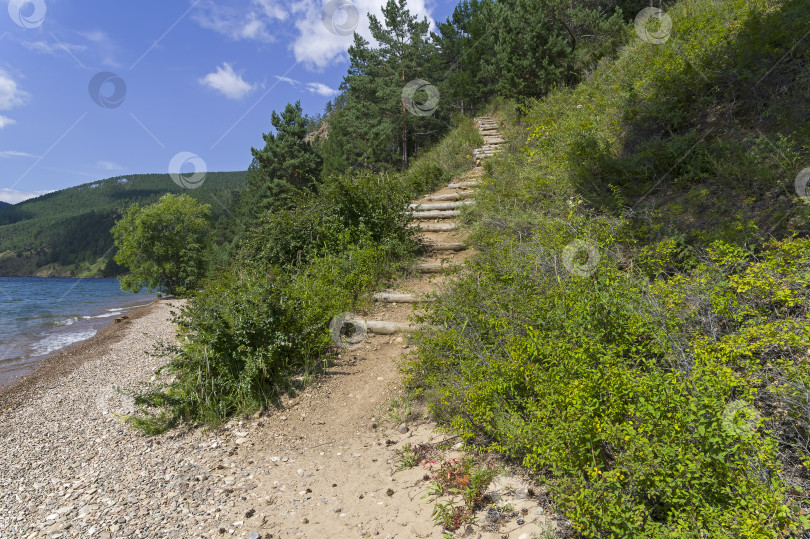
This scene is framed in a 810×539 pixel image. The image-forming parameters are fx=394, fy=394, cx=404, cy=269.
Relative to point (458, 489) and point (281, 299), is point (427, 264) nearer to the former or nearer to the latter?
point (281, 299)

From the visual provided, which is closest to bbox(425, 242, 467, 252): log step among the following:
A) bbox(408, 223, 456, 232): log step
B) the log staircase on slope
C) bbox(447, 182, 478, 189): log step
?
the log staircase on slope

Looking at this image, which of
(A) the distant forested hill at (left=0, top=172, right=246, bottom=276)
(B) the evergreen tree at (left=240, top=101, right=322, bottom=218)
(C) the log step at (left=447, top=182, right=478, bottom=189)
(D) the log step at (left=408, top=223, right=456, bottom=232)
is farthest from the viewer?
(A) the distant forested hill at (left=0, top=172, right=246, bottom=276)

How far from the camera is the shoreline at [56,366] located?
738 centimetres

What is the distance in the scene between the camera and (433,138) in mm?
22297

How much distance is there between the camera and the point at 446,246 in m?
7.82

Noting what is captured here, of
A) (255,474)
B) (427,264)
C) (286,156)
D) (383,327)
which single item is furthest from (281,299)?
(286,156)

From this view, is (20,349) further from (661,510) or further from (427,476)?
(661,510)

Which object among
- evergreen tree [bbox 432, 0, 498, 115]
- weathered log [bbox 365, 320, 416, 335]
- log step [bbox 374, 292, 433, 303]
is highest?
evergreen tree [bbox 432, 0, 498, 115]

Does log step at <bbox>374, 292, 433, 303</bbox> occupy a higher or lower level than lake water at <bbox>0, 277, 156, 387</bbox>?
higher

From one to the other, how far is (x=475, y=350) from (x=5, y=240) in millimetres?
162355

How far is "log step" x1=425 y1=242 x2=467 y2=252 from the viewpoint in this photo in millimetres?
7661

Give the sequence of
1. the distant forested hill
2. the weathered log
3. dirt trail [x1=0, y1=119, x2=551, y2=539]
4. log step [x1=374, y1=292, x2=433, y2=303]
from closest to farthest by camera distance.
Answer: dirt trail [x1=0, y1=119, x2=551, y2=539], the weathered log, log step [x1=374, y1=292, x2=433, y2=303], the distant forested hill

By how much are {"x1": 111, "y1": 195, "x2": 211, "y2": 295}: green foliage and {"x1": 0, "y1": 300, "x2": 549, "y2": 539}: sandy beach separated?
84.8ft

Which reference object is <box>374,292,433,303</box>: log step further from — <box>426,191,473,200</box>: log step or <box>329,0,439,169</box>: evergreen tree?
<box>329,0,439,169</box>: evergreen tree
